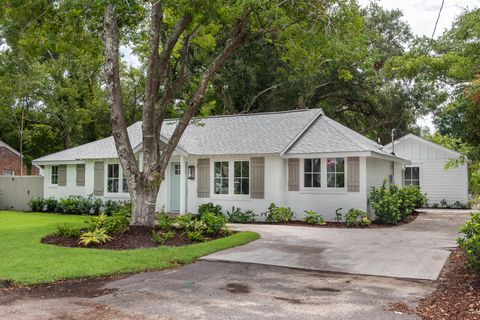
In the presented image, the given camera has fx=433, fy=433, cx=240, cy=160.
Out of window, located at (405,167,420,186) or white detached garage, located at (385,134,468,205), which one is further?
window, located at (405,167,420,186)

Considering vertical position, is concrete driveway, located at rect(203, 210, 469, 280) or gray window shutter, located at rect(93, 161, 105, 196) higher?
gray window shutter, located at rect(93, 161, 105, 196)

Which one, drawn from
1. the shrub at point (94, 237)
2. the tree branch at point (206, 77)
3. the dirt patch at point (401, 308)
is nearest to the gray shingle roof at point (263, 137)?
the tree branch at point (206, 77)

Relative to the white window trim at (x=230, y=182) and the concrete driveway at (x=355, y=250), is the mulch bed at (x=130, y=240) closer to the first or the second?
the concrete driveway at (x=355, y=250)

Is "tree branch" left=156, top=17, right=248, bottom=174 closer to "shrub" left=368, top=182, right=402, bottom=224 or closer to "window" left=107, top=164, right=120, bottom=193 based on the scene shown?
"shrub" left=368, top=182, right=402, bottom=224

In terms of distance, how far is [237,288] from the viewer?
269 inches

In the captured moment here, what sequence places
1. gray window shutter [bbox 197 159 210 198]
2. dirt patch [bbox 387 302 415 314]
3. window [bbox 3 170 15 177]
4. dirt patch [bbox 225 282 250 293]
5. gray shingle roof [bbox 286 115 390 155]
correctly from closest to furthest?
dirt patch [bbox 387 302 415 314] < dirt patch [bbox 225 282 250 293] < gray shingle roof [bbox 286 115 390 155] < gray window shutter [bbox 197 159 210 198] < window [bbox 3 170 15 177]

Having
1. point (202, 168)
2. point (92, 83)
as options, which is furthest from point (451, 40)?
point (92, 83)

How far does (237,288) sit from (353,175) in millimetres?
9700

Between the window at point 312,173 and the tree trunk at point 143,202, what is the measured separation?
21.8 feet

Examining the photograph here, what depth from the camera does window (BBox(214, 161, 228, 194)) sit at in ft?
58.5

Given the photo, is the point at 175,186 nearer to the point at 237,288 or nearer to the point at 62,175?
the point at 62,175

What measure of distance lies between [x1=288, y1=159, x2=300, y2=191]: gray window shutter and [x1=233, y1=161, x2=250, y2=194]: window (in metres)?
1.68

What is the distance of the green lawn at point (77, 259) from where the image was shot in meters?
7.61

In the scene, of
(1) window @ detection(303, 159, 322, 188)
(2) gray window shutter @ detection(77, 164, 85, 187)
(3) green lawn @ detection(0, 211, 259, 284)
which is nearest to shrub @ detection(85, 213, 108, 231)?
(3) green lawn @ detection(0, 211, 259, 284)
